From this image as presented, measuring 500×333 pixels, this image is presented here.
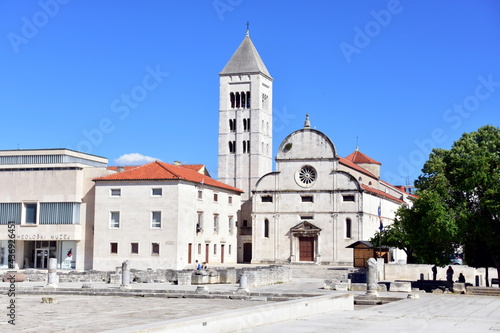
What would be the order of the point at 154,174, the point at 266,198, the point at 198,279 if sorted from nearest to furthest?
the point at 198,279
the point at 154,174
the point at 266,198

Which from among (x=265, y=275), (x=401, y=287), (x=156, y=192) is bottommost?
(x=401, y=287)

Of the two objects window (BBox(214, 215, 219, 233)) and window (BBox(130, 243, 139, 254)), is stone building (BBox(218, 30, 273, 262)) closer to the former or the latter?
window (BBox(214, 215, 219, 233))

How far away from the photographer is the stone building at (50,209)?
6638 cm

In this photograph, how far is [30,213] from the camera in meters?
67.1

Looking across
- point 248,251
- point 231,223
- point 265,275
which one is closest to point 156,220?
point 231,223

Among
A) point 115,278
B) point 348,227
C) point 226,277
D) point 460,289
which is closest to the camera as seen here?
point 460,289

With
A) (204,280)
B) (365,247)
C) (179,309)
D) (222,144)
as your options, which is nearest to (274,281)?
(204,280)

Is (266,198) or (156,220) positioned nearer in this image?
(156,220)

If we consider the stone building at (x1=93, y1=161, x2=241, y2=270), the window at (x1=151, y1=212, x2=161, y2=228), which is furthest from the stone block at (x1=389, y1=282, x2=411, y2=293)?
the window at (x1=151, y1=212, x2=161, y2=228)

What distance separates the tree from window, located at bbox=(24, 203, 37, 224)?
35645mm

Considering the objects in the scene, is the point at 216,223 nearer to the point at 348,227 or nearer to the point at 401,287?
the point at 348,227

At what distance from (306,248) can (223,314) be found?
55.7 meters

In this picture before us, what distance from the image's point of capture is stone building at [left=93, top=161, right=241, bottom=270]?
64188 millimetres

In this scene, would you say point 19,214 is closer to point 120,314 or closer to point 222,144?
point 222,144
